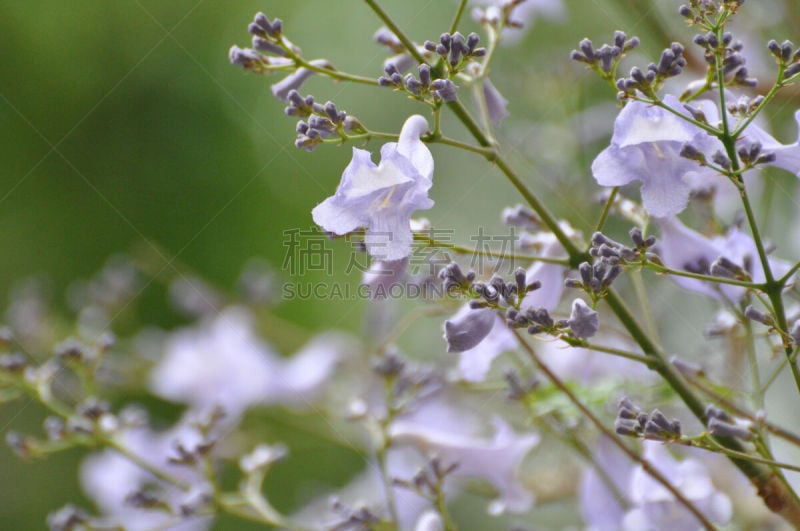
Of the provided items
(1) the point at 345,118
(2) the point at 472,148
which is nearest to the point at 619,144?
(2) the point at 472,148

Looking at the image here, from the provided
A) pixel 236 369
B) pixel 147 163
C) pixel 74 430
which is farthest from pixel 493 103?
pixel 147 163

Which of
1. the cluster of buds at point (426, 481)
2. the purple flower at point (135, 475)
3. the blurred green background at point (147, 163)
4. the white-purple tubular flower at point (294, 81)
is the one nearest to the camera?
the white-purple tubular flower at point (294, 81)

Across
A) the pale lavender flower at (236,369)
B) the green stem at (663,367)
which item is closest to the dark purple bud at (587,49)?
the green stem at (663,367)

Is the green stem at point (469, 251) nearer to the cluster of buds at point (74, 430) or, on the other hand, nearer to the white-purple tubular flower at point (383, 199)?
the white-purple tubular flower at point (383, 199)

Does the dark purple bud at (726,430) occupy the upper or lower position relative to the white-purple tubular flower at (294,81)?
upper

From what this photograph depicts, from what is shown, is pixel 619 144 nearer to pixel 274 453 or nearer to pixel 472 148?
pixel 472 148

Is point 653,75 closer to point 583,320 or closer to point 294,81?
point 583,320
